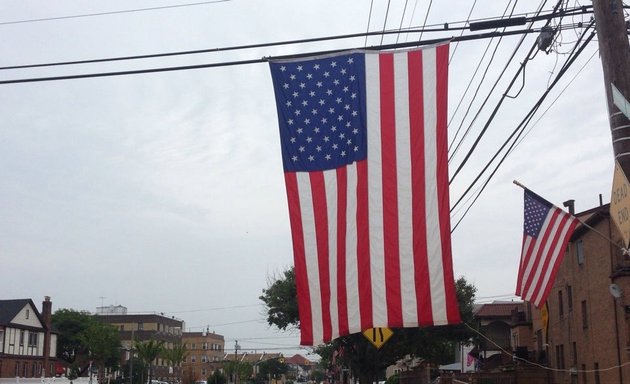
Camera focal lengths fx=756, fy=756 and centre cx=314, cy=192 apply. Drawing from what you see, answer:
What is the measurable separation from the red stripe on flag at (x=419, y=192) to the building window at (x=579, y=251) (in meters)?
27.3

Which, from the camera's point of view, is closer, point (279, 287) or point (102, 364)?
point (279, 287)

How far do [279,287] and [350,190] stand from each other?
3228cm

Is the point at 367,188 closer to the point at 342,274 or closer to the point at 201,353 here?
the point at 342,274

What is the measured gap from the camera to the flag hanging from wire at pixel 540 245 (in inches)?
557

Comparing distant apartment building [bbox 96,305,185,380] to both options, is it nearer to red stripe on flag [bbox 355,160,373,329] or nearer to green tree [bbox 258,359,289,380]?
green tree [bbox 258,359,289,380]

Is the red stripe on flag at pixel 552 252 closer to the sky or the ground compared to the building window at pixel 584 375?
closer to the sky

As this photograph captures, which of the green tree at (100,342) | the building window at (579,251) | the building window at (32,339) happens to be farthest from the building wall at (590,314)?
the green tree at (100,342)

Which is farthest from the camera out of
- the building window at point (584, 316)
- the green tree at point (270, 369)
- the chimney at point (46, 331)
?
the green tree at point (270, 369)

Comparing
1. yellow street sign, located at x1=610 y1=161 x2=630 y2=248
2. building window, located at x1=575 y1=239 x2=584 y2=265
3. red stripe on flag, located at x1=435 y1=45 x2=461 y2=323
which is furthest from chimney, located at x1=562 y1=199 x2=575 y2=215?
yellow street sign, located at x1=610 y1=161 x2=630 y2=248

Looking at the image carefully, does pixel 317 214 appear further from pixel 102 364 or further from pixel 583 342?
pixel 102 364

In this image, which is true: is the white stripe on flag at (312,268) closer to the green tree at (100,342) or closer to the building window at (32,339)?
the building window at (32,339)

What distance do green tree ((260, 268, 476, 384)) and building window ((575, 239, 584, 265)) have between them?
7.96 meters

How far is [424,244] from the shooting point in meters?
10.9

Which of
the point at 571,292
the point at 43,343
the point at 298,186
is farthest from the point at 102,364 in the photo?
the point at 298,186
